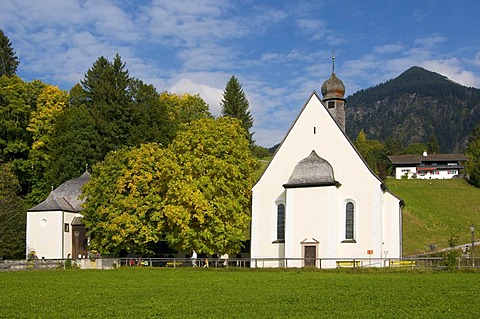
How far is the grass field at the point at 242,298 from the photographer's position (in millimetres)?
14719

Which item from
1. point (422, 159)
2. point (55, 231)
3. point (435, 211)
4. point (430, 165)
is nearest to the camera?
point (55, 231)

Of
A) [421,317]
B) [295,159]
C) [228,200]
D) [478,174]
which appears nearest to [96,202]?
[228,200]

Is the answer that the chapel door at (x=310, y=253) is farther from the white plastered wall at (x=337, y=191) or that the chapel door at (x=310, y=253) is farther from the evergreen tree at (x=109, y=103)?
the evergreen tree at (x=109, y=103)

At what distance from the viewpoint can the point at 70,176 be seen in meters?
55.3

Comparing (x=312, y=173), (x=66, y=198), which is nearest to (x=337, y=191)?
(x=312, y=173)

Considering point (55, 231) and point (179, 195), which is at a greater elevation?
point (179, 195)

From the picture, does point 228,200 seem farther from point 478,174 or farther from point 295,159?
point 478,174

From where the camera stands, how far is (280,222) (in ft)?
133

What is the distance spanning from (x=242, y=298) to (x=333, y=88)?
2856 cm

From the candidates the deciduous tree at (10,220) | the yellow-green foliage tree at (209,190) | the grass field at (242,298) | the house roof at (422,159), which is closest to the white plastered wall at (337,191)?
the yellow-green foliage tree at (209,190)

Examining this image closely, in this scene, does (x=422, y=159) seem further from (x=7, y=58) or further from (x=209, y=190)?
(x=209, y=190)

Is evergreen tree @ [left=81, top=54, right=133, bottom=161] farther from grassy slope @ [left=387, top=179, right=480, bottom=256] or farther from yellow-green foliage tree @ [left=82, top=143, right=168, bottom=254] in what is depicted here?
grassy slope @ [left=387, top=179, right=480, bottom=256]

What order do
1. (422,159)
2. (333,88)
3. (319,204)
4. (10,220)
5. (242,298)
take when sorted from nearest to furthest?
(242,298) → (319,204) → (333,88) → (10,220) → (422,159)

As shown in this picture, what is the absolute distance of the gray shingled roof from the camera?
49.4m
